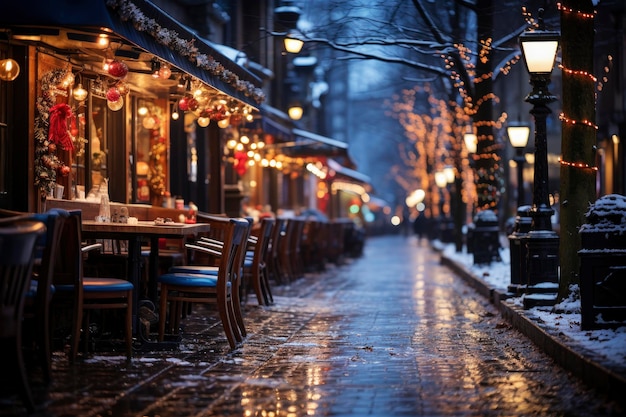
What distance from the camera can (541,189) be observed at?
14.0m

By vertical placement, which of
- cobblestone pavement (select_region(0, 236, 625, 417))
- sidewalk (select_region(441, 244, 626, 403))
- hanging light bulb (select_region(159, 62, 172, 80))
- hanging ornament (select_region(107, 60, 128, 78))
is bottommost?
cobblestone pavement (select_region(0, 236, 625, 417))

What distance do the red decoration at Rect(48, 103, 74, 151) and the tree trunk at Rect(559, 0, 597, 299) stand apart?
18.0 feet

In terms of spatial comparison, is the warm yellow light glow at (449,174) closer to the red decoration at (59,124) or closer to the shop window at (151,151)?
the shop window at (151,151)

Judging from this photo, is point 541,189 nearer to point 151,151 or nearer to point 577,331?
point 577,331

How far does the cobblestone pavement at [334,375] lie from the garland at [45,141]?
2248 mm

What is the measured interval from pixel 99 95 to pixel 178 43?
2.66 m

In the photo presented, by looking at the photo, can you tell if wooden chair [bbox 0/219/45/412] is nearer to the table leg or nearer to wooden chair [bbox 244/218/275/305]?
the table leg

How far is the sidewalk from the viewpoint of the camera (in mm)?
7664

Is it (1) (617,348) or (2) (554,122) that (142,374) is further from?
(2) (554,122)

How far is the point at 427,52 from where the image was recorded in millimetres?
20141

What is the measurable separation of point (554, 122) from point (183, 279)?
Answer: 42356 millimetres

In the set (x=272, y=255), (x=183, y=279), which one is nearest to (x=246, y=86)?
(x=272, y=255)

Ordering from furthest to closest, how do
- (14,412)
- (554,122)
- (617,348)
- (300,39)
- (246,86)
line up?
(554,122) < (300,39) < (246,86) < (617,348) < (14,412)

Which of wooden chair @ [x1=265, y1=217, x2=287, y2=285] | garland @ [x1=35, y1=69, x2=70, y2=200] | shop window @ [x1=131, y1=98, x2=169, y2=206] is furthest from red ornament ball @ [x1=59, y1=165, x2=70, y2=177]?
wooden chair @ [x1=265, y1=217, x2=287, y2=285]
